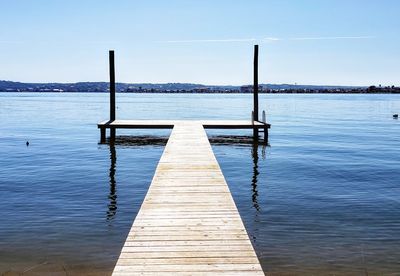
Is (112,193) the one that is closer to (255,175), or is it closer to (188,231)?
(255,175)

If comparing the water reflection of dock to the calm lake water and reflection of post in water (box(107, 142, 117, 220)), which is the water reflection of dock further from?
the calm lake water

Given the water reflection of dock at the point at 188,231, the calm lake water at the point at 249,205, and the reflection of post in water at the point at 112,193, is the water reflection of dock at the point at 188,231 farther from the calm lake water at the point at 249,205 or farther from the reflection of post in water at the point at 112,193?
the calm lake water at the point at 249,205

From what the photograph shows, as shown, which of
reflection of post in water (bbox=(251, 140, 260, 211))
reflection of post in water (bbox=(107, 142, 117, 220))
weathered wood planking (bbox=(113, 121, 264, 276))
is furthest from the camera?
reflection of post in water (bbox=(251, 140, 260, 211))

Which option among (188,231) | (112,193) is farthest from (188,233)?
(112,193)

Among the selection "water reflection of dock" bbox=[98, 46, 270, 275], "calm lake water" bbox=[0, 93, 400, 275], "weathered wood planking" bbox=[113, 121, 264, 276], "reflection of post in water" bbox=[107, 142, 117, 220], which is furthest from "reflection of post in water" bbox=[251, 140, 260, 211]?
"reflection of post in water" bbox=[107, 142, 117, 220]

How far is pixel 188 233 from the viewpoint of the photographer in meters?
5.84

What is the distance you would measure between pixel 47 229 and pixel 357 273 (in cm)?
635

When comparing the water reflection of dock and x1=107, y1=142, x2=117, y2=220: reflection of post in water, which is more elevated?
the water reflection of dock

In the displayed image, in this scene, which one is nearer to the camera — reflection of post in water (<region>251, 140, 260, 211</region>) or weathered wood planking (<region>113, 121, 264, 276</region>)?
weathered wood planking (<region>113, 121, 264, 276</region>)

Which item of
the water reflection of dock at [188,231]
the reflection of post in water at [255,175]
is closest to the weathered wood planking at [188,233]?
the water reflection of dock at [188,231]

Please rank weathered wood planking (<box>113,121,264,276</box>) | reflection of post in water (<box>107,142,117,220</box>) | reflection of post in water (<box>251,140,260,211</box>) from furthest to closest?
reflection of post in water (<box>251,140,260,211</box>), reflection of post in water (<box>107,142,117,220</box>), weathered wood planking (<box>113,121,264,276</box>)

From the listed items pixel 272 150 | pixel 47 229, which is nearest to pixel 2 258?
pixel 47 229

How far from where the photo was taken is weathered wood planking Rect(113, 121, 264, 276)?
15.8ft

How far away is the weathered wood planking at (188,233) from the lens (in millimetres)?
4812
